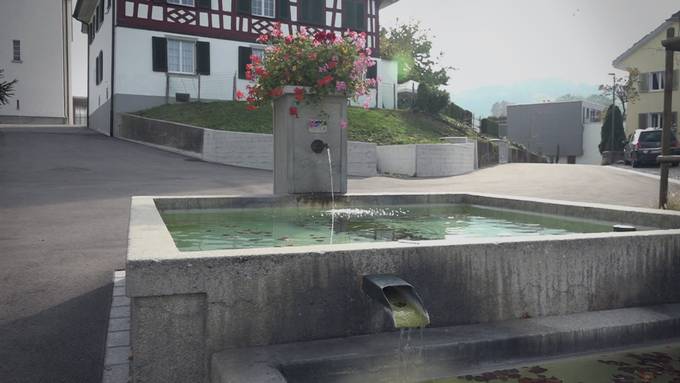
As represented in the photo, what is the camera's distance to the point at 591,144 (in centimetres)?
5356

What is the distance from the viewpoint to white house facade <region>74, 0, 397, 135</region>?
83.2 feet

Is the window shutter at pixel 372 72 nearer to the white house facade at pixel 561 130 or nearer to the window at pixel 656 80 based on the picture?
→ the window at pixel 656 80

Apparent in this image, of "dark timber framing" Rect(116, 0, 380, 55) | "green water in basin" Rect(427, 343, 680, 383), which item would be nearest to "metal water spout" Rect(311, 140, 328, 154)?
"green water in basin" Rect(427, 343, 680, 383)

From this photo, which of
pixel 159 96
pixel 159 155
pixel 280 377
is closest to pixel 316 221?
pixel 280 377

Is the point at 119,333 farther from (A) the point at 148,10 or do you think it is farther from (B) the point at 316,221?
(A) the point at 148,10

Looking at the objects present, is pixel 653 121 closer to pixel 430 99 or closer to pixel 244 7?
pixel 430 99

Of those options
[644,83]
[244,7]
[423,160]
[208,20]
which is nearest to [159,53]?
[208,20]

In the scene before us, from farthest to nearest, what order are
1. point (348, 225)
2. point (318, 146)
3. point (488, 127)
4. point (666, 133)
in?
point (488, 127) → point (318, 146) → point (666, 133) → point (348, 225)

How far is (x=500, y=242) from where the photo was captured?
12.0 ft

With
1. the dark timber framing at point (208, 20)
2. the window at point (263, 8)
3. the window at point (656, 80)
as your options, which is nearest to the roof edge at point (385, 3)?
the dark timber framing at point (208, 20)

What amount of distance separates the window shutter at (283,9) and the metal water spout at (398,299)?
27714 millimetres

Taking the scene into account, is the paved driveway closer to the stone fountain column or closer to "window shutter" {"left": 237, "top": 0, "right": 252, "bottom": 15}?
the stone fountain column

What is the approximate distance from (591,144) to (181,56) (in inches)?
1566

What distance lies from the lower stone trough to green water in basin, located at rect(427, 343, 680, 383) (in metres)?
0.08
